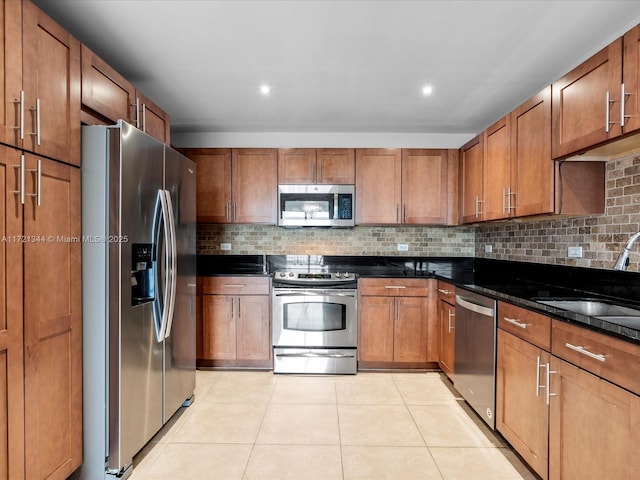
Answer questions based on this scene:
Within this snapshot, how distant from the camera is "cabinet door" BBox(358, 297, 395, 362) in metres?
3.52

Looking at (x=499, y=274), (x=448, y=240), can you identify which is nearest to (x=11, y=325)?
(x=499, y=274)

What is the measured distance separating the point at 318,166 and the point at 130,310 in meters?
2.39

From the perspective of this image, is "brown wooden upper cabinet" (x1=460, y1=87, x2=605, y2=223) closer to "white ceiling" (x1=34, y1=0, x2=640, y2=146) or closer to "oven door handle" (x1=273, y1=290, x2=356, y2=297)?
"white ceiling" (x1=34, y1=0, x2=640, y2=146)

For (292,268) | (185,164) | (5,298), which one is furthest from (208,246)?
(5,298)

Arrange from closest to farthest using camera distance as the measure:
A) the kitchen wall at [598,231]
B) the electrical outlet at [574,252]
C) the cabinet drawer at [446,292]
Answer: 1. the kitchen wall at [598,231]
2. the electrical outlet at [574,252]
3. the cabinet drawer at [446,292]

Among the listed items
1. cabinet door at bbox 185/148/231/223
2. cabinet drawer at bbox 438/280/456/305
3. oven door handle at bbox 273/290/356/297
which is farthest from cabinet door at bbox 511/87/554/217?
cabinet door at bbox 185/148/231/223

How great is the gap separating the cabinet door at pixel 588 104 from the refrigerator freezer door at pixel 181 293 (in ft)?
7.71

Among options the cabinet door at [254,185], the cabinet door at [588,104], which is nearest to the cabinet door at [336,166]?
the cabinet door at [254,185]

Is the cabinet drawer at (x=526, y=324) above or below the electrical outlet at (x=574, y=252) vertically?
below

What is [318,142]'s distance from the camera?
3.99m

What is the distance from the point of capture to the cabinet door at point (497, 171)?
2.70 meters

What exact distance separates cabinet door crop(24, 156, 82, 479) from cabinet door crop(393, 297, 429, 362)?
2.58 m

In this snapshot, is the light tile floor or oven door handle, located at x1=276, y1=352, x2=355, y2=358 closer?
the light tile floor

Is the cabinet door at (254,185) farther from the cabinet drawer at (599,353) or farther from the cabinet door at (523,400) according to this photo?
the cabinet drawer at (599,353)
